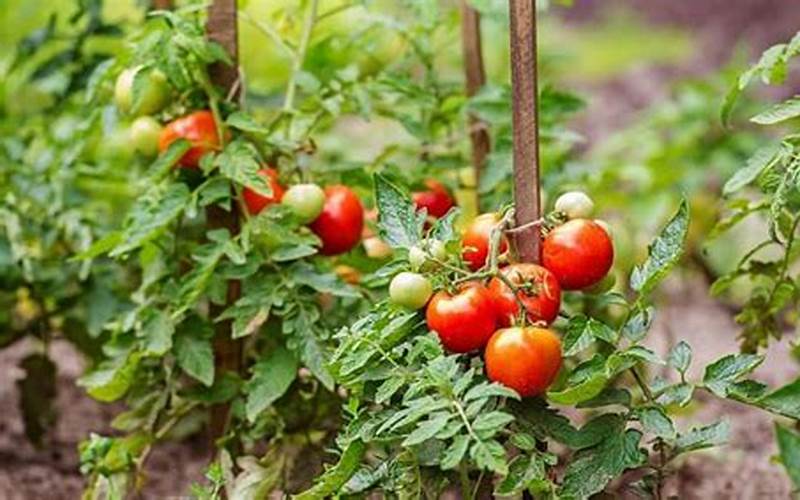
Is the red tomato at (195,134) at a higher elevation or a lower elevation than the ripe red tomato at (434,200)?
higher

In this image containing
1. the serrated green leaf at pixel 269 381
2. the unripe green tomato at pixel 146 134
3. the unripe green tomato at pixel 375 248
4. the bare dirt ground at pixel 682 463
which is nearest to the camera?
the serrated green leaf at pixel 269 381

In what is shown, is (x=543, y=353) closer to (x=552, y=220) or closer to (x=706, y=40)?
(x=552, y=220)

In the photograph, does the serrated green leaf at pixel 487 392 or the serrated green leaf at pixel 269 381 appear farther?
the serrated green leaf at pixel 269 381

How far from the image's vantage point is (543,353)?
4.39 feet

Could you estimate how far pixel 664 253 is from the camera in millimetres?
1382

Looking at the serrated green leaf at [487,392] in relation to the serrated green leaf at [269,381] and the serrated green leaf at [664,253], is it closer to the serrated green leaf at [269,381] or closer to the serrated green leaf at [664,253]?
the serrated green leaf at [664,253]

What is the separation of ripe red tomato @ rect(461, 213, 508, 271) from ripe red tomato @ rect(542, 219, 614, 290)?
0.05 m

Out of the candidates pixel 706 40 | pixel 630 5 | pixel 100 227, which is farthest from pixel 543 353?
pixel 630 5

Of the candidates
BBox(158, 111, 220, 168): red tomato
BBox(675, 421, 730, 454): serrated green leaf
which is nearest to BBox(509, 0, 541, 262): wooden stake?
BBox(675, 421, 730, 454): serrated green leaf

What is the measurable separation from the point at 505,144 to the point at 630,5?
5.36 meters

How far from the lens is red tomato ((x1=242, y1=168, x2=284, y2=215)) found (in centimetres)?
174

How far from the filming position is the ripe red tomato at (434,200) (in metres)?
1.86

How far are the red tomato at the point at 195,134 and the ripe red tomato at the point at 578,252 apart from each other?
0.51 m

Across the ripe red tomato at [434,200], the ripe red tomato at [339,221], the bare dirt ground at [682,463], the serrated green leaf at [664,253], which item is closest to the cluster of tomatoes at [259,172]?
the ripe red tomato at [339,221]
